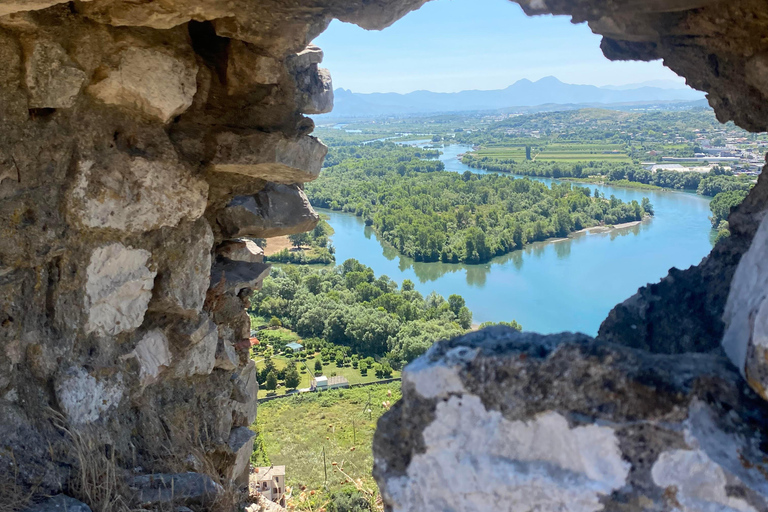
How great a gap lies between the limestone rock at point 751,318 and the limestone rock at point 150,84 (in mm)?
3067

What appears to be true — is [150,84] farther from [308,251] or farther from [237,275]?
[308,251]

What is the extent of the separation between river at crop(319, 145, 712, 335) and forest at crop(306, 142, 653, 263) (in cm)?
111

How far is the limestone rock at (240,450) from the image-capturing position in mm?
4863

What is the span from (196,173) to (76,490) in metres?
1.94

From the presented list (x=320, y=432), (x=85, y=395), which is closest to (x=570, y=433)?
(x=85, y=395)

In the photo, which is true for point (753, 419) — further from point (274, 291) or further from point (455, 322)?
point (274, 291)

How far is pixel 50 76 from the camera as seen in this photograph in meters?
3.20

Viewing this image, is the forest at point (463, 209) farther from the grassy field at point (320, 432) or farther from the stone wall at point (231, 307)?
the stone wall at point (231, 307)

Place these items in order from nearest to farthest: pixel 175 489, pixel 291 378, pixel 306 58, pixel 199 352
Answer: pixel 175 489
pixel 199 352
pixel 306 58
pixel 291 378

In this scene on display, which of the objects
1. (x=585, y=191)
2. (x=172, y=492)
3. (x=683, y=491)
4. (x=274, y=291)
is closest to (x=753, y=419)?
(x=683, y=491)

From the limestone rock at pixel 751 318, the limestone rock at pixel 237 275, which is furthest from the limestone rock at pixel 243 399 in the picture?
the limestone rock at pixel 751 318

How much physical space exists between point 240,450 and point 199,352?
0.97 m

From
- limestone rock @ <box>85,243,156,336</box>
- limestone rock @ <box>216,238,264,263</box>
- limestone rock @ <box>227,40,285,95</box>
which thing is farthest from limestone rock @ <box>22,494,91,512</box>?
limestone rock @ <box>227,40,285,95</box>

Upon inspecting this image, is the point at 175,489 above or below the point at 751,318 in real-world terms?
below
